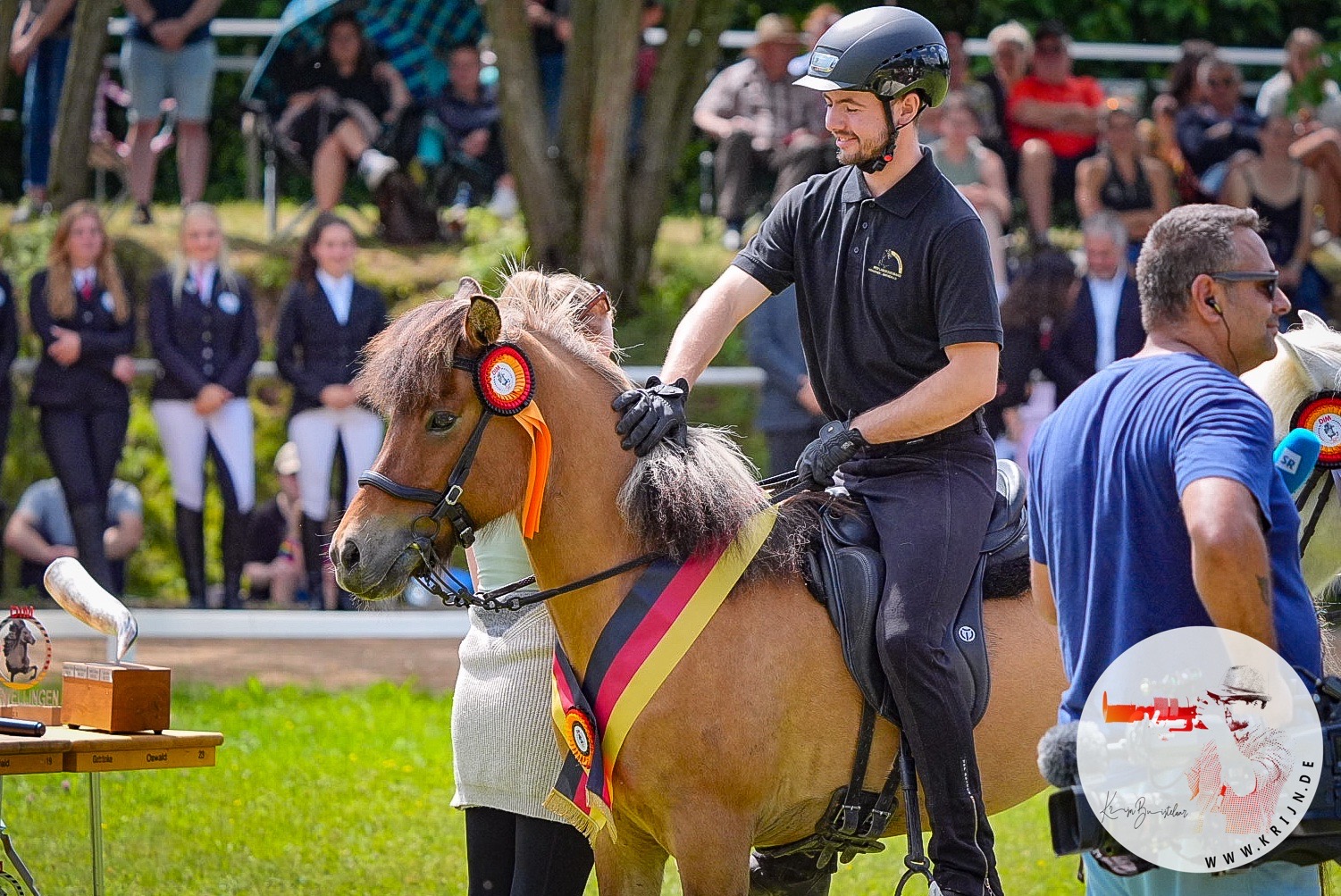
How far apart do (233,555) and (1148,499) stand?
26.8ft

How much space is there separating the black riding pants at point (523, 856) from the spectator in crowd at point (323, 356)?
5.98 meters

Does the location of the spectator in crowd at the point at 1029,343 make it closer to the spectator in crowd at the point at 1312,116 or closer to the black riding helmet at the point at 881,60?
the spectator in crowd at the point at 1312,116

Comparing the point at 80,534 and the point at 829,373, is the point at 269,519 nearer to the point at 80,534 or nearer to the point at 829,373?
the point at 80,534

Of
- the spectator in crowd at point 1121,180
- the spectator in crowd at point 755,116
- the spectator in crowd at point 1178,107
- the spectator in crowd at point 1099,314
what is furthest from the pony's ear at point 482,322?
the spectator in crowd at point 1178,107

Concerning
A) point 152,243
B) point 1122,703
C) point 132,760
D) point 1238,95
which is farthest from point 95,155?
point 1122,703

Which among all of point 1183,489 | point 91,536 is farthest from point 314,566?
point 1183,489

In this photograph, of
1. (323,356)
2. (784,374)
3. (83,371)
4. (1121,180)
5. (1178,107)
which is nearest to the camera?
(784,374)

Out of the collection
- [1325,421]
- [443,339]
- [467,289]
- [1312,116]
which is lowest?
[1325,421]

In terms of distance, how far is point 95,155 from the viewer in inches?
547

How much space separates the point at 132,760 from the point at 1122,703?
261 centimetres

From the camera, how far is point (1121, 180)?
11.6 m

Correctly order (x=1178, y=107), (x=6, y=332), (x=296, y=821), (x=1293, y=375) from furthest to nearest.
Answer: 1. (x=1178, y=107)
2. (x=6, y=332)
3. (x=296, y=821)
4. (x=1293, y=375)

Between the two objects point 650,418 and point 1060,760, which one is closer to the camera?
point 1060,760

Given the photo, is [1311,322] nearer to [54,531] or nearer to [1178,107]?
[54,531]
